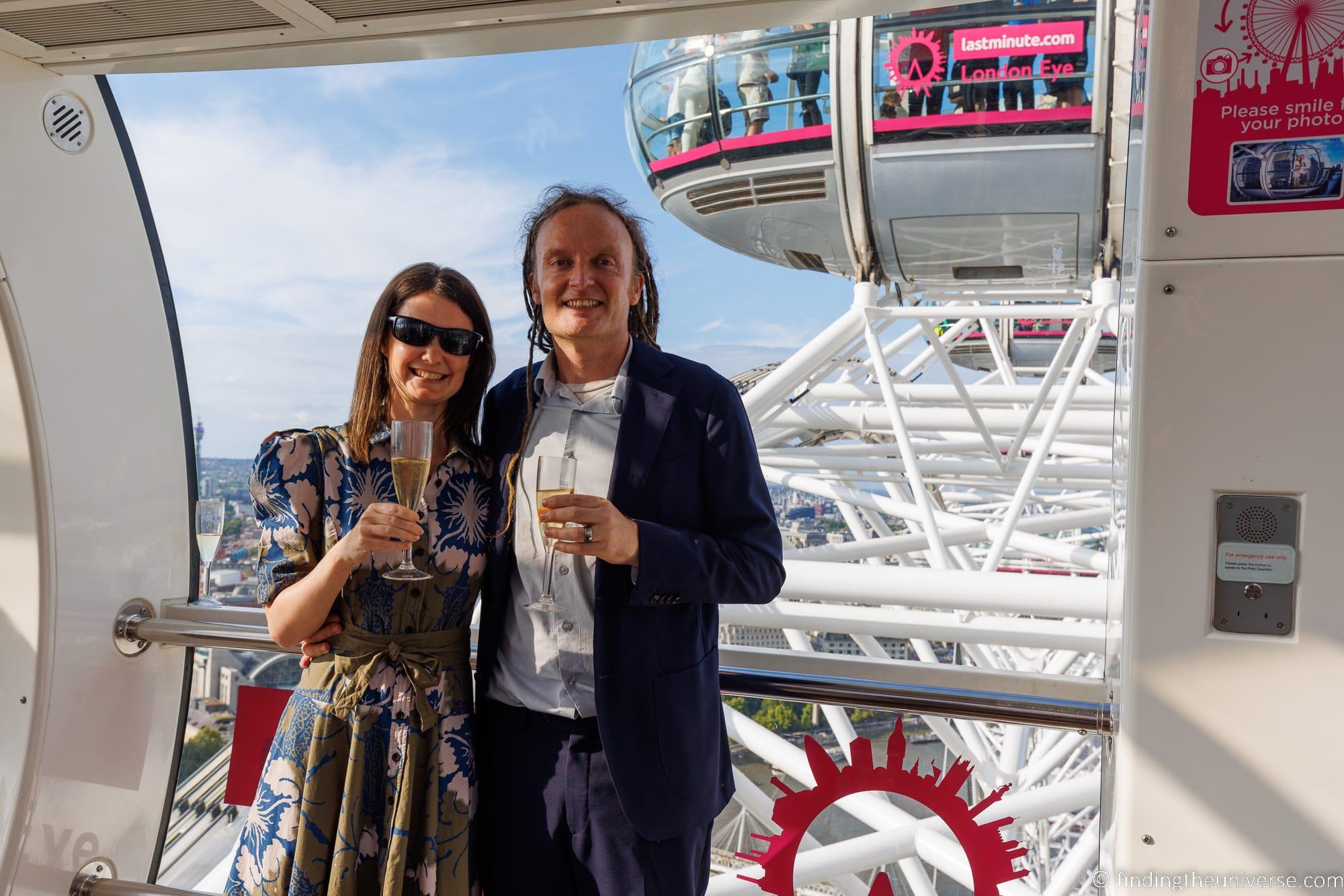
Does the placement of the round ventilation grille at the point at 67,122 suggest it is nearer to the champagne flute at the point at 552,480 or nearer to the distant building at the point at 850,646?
the champagne flute at the point at 552,480

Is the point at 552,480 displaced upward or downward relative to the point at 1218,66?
downward

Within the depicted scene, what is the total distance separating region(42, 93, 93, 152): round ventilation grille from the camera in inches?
83.7

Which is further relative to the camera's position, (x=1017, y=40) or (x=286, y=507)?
(x=1017, y=40)

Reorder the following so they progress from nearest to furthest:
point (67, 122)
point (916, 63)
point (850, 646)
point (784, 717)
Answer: point (67, 122)
point (916, 63)
point (850, 646)
point (784, 717)

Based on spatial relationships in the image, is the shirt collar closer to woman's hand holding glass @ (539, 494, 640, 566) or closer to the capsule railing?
woman's hand holding glass @ (539, 494, 640, 566)

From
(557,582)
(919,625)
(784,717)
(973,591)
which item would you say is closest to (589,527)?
(557,582)

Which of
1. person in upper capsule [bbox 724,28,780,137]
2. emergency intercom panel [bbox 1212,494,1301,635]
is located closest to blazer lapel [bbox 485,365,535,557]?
emergency intercom panel [bbox 1212,494,1301,635]

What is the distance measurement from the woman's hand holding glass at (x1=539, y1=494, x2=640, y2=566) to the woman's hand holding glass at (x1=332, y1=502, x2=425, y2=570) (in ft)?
0.61

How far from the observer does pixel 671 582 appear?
1420 millimetres

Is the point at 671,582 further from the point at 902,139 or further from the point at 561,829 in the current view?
the point at 902,139

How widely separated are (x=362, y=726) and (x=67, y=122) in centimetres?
158

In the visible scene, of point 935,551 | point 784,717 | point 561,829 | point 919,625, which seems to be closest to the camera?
point 561,829

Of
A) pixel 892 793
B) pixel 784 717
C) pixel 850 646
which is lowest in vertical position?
pixel 784 717

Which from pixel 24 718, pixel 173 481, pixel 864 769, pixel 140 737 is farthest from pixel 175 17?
pixel 864 769
